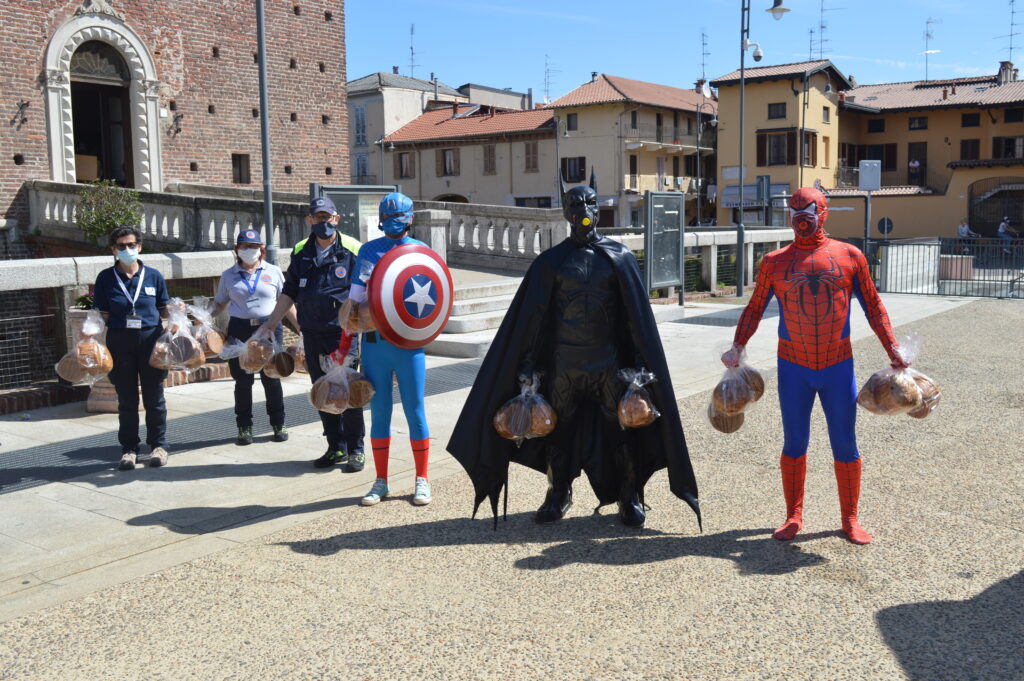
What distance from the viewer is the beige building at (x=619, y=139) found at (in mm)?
54344

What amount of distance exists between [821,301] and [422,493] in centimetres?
278

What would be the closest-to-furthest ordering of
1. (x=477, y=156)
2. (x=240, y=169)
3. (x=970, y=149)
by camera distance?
(x=240, y=169) → (x=970, y=149) → (x=477, y=156)

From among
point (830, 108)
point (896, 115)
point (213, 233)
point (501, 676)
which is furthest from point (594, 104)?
point (501, 676)

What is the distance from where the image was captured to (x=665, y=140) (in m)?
57.7

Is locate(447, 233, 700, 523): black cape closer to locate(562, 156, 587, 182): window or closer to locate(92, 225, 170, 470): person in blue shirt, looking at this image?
locate(92, 225, 170, 470): person in blue shirt

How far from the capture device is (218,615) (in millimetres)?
4410

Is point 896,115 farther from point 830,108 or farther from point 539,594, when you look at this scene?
point 539,594

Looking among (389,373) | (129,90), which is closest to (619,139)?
(129,90)

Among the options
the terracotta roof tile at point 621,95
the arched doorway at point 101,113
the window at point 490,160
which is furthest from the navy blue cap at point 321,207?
the window at point 490,160

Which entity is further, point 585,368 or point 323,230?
point 323,230

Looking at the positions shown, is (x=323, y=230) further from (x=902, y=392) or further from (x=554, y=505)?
(x=902, y=392)

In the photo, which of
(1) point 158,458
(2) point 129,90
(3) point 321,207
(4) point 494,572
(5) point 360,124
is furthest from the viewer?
(5) point 360,124

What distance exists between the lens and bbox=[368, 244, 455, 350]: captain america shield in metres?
5.80

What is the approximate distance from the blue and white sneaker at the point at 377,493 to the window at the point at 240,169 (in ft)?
74.4
